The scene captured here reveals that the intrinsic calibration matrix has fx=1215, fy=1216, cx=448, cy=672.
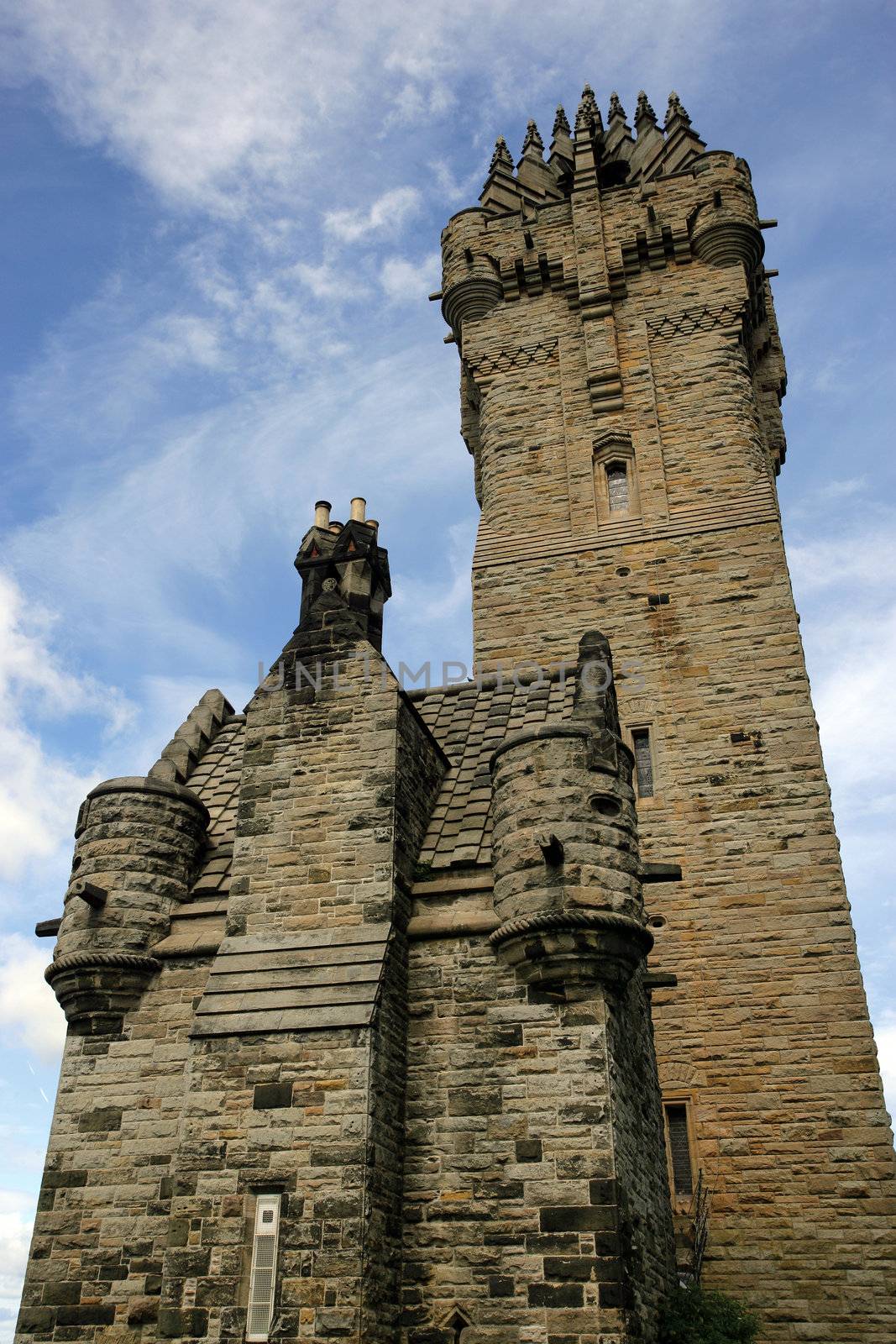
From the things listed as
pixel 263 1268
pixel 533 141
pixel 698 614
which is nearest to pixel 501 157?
pixel 533 141

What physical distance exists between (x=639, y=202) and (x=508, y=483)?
657 cm

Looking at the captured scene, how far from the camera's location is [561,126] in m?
30.2

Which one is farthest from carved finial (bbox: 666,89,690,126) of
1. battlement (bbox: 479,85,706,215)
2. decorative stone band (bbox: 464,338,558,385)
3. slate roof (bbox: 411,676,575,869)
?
slate roof (bbox: 411,676,575,869)

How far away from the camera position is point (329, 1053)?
9047mm

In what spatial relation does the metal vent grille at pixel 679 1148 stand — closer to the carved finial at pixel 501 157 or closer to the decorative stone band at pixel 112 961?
the decorative stone band at pixel 112 961

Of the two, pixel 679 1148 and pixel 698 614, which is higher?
pixel 698 614

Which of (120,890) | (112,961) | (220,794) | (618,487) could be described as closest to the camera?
(112,961)

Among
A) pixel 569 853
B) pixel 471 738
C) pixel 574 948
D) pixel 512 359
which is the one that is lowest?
pixel 574 948

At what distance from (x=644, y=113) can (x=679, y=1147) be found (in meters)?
24.0

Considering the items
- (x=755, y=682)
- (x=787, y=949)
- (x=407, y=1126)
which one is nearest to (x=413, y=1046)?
(x=407, y=1126)

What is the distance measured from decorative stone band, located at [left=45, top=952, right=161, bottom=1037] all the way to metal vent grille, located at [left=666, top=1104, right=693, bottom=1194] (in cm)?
726

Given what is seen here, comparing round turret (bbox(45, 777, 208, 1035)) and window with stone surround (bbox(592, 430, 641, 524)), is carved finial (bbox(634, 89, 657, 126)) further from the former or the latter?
round turret (bbox(45, 777, 208, 1035))

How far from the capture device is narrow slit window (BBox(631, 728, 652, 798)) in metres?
17.2

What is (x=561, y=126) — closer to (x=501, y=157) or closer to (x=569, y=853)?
(x=501, y=157)
